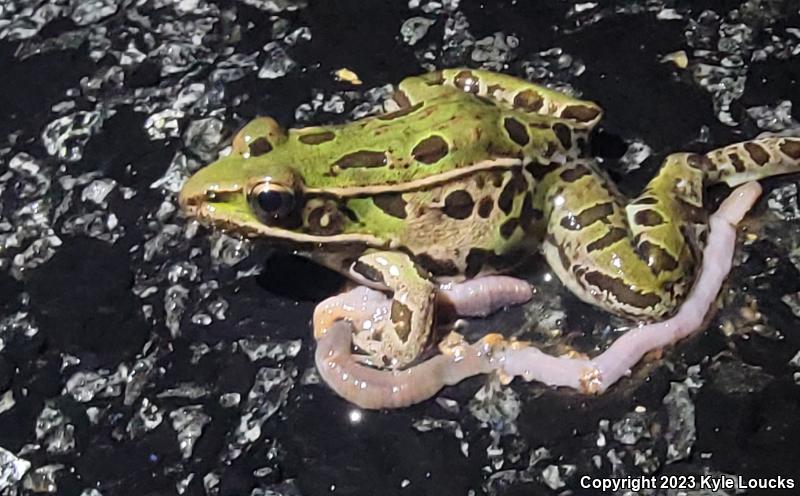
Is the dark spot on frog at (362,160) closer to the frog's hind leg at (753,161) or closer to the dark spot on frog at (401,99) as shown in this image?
the dark spot on frog at (401,99)

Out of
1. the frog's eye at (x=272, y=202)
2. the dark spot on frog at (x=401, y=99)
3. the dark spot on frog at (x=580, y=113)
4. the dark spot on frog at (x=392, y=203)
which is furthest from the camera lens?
the dark spot on frog at (x=401, y=99)

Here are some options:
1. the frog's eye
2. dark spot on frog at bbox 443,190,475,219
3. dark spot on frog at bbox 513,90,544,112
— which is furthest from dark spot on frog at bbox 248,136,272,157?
dark spot on frog at bbox 513,90,544,112

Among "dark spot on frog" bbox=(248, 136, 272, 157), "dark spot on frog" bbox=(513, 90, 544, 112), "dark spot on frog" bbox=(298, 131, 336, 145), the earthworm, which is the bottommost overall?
the earthworm

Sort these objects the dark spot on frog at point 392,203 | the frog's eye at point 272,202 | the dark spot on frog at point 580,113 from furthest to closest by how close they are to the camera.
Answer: the dark spot on frog at point 580,113
the dark spot on frog at point 392,203
the frog's eye at point 272,202

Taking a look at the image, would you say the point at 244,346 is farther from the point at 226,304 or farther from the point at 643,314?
the point at 643,314

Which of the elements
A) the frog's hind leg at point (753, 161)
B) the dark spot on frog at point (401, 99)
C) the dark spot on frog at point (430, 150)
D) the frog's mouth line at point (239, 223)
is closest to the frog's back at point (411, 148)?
the dark spot on frog at point (430, 150)

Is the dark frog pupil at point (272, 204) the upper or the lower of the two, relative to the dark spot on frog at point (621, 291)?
upper

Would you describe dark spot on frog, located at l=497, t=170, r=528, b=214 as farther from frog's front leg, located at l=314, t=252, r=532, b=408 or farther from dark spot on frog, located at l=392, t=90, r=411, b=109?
dark spot on frog, located at l=392, t=90, r=411, b=109

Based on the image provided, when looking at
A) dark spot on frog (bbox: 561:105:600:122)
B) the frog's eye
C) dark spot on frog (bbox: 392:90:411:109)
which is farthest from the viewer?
dark spot on frog (bbox: 392:90:411:109)

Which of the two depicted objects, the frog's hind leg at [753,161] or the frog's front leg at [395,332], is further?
the frog's hind leg at [753,161]
